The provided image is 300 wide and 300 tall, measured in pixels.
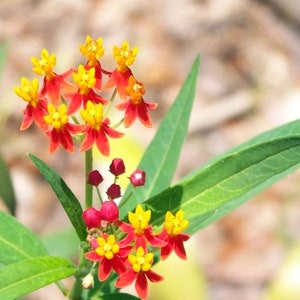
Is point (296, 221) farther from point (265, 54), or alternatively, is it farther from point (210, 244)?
point (265, 54)

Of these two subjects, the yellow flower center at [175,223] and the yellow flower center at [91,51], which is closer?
the yellow flower center at [175,223]

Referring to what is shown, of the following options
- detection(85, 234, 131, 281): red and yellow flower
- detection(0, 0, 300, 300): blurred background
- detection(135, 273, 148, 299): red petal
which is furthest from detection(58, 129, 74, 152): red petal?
detection(0, 0, 300, 300): blurred background

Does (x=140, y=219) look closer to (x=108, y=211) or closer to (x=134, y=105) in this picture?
(x=108, y=211)

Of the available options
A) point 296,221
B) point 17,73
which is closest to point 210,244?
point 296,221

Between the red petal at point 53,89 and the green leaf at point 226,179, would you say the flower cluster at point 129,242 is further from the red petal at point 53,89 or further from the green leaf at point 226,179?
the red petal at point 53,89

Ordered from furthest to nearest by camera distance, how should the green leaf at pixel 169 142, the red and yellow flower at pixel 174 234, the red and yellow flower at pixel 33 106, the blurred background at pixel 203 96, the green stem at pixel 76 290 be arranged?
the blurred background at pixel 203 96
the green leaf at pixel 169 142
the green stem at pixel 76 290
the red and yellow flower at pixel 33 106
the red and yellow flower at pixel 174 234

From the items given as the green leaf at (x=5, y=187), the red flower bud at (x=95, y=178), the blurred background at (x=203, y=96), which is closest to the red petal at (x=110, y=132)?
the red flower bud at (x=95, y=178)
